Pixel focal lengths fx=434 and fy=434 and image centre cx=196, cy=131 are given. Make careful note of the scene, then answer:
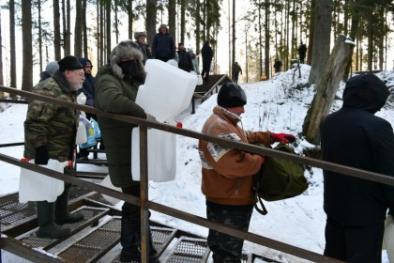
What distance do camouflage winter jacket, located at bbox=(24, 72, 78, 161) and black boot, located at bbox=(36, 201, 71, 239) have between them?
0.43 metres

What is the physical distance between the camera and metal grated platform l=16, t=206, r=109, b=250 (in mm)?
3482

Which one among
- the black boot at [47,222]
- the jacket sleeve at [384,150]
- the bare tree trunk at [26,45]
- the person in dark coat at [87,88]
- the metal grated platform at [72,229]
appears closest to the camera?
the jacket sleeve at [384,150]

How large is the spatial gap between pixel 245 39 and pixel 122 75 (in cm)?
3311

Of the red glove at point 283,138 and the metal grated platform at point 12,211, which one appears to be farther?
the metal grated platform at point 12,211

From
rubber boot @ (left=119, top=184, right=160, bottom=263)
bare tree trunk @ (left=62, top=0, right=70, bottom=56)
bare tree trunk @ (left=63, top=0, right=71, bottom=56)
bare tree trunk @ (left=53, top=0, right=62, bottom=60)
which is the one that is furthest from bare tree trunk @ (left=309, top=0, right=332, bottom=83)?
bare tree trunk @ (left=63, top=0, right=71, bottom=56)

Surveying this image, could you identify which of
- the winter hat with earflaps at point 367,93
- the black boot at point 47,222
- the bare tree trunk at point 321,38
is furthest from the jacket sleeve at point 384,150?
the bare tree trunk at point 321,38

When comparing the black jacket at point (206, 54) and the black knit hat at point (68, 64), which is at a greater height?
the black jacket at point (206, 54)

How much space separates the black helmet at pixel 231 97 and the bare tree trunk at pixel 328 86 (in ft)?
14.1

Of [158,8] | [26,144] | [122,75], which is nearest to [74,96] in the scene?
[26,144]

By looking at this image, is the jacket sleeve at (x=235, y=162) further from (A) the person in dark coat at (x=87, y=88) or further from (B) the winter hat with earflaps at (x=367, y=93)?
(A) the person in dark coat at (x=87, y=88)

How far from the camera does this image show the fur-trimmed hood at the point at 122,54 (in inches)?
122

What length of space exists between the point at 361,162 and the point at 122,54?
176 centimetres

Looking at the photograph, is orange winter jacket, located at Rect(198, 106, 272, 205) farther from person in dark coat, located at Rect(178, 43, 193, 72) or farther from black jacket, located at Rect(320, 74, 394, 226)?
person in dark coat, located at Rect(178, 43, 193, 72)

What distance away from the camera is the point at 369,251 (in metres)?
2.60
